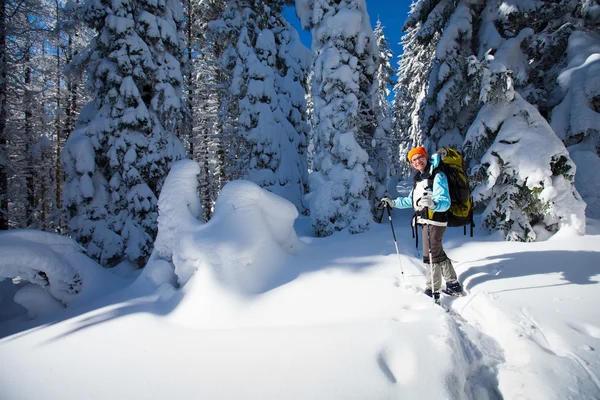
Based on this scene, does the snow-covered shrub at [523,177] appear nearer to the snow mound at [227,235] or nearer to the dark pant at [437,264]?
the dark pant at [437,264]

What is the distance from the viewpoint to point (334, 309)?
364 centimetres

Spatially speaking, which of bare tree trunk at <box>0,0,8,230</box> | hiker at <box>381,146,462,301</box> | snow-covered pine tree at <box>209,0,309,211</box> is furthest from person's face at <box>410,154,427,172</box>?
bare tree trunk at <box>0,0,8,230</box>

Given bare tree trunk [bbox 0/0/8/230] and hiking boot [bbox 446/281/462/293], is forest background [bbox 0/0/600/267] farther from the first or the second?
hiking boot [bbox 446/281/462/293]

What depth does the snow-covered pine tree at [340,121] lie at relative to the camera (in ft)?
29.0

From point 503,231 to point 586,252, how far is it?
142cm

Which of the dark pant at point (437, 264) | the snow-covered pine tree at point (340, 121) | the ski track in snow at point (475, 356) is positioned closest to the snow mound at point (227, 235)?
the ski track in snow at point (475, 356)

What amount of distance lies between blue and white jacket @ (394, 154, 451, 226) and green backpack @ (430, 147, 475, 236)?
11cm

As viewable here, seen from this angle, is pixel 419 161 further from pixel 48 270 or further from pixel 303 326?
pixel 48 270

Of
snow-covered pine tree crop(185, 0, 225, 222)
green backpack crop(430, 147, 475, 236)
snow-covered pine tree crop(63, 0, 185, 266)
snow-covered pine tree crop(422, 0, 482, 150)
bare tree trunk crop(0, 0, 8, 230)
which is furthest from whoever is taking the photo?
snow-covered pine tree crop(185, 0, 225, 222)

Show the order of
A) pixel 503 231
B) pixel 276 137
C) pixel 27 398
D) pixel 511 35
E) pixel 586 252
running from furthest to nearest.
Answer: pixel 276 137
pixel 511 35
pixel 503 231
pixel 586 252
pixel 27 398

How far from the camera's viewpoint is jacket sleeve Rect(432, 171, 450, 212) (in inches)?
145

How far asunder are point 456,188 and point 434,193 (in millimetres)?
394

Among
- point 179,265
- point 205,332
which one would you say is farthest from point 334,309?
point 179,265

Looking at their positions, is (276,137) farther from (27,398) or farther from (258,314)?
(27,398)
